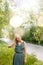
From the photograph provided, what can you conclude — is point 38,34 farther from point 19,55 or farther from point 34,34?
point 19,55

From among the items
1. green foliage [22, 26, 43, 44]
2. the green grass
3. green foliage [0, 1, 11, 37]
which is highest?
green foliage [0, 1, 11, 37]

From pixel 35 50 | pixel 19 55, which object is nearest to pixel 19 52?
pixel 19 55

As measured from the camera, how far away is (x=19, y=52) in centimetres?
413

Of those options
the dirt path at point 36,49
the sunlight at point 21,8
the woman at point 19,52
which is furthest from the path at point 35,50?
the sunlight at point 21,8

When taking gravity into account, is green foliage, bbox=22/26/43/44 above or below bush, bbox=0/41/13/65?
above

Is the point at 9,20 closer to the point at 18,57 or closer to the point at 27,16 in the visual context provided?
the point at 27,16

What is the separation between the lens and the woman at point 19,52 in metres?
4.11

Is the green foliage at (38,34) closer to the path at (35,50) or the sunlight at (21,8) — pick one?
the path at (35,50)

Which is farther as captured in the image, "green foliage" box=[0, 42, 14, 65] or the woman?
"green foliage" box=[0, 42, 14, 65]

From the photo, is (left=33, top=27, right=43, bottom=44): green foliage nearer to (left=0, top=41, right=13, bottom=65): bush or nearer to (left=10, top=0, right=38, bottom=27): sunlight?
(left=10, top=0, right=38, bottom=27): sunlight

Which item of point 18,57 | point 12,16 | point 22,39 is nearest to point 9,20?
point 12,16

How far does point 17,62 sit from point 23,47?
23cm

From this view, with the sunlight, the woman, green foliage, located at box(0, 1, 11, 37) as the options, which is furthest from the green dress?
green foliage, located at box(0, 1, 11, 37)

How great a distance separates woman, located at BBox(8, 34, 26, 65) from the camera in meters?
4.11
